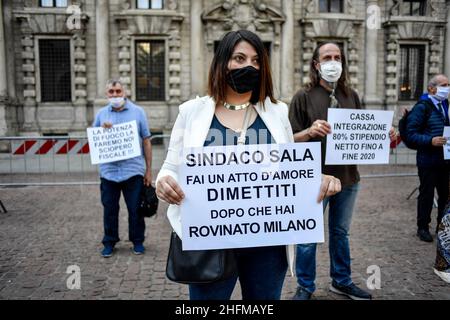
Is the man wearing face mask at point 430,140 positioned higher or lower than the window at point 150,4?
lower

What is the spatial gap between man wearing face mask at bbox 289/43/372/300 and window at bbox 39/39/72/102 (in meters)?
16.7

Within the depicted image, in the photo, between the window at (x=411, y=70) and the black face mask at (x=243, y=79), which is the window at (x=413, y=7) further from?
the black face mask at (x=243, y=79)

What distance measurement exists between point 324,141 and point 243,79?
1.95 metres

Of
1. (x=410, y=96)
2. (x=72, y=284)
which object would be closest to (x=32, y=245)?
(x=72, y=284)

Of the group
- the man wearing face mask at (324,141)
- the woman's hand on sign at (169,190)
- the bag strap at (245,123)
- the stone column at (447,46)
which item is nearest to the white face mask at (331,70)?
the man wearing face mask at (324,141)

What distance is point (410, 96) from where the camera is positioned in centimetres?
2106

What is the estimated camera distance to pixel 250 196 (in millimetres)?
2305

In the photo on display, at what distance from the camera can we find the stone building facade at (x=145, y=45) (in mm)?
18125

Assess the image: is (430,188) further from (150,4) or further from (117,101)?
(150,4)

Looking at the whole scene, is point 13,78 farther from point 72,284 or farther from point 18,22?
point 72,284

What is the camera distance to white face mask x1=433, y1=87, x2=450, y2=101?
606 centimetres

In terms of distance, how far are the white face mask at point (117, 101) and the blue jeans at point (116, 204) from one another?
3.32ft
